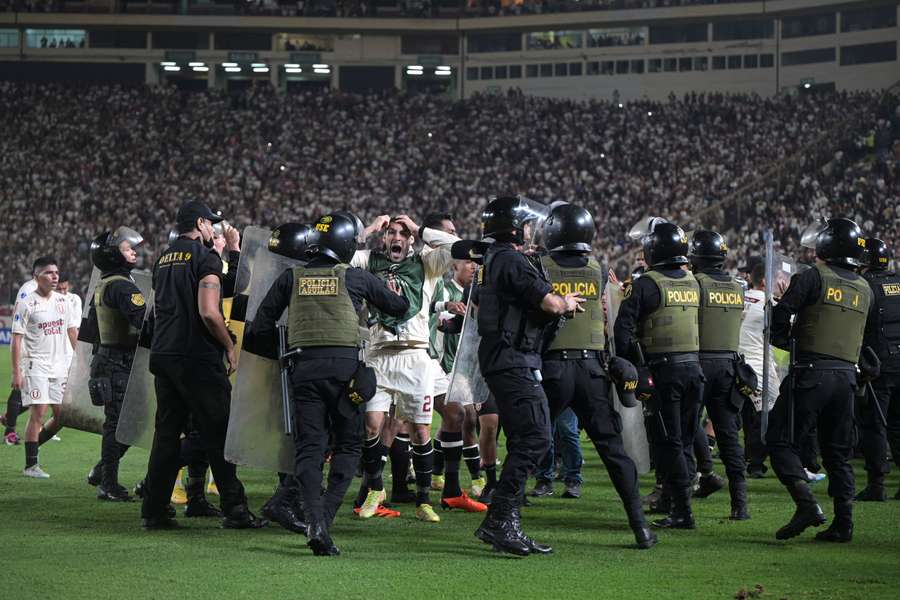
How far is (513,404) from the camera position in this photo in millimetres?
7070

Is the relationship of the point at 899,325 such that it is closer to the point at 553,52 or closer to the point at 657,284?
the point at 657,284

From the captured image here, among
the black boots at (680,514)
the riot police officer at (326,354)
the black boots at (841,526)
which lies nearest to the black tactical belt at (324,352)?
the riot police officer at (326,354)

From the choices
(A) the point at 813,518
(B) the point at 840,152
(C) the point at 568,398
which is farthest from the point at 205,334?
(B) the point at 840,152

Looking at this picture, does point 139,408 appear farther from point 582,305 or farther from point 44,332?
point 44,332

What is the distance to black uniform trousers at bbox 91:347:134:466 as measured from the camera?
9172mm

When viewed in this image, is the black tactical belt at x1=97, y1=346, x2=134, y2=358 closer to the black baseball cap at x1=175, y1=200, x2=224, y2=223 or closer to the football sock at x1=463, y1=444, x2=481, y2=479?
the black baseball cap at x1=175, y1=200, x2=224, y2=223

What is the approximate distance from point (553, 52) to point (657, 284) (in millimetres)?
49137

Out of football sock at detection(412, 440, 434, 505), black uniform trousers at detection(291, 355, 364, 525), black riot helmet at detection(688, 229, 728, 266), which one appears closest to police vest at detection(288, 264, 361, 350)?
black uniform trousers at detection(291, 355, 364, 525)

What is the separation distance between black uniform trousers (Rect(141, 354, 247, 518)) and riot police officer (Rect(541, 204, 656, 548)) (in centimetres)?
220

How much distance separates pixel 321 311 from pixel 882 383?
5132 mm

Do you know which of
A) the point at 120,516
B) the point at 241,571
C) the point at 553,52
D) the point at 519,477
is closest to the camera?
the point at 241,571

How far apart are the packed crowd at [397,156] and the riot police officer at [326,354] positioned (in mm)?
26368

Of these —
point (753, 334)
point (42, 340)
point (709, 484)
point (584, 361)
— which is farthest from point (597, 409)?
point (42, 340)

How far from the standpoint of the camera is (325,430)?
23.4 feet
